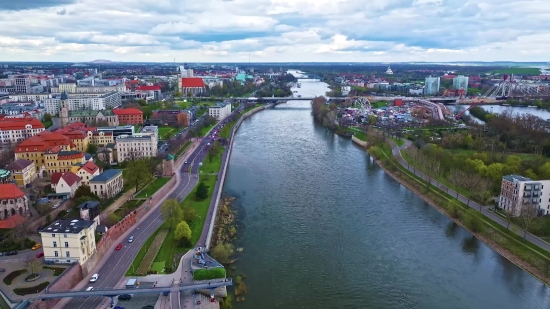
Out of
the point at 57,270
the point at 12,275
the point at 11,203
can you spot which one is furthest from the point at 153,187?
the point at 12,275

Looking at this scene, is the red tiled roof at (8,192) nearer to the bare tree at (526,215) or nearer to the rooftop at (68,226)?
the rooftop at (68,226)

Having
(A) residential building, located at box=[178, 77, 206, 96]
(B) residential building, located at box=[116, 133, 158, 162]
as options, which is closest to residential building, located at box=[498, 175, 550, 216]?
(B) residential building, located at box=[116, 133, 158, 162]

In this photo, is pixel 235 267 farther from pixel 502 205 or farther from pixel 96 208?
pixel 502 205

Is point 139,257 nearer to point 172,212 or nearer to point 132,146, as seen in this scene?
point 172,212

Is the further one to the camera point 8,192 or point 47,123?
point 47,123

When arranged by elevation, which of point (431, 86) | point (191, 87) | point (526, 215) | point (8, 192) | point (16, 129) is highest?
point (191, 87)

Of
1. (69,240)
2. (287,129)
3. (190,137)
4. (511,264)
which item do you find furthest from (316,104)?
(69,240)

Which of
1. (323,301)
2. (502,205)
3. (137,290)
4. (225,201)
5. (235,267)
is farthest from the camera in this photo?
(225,201)

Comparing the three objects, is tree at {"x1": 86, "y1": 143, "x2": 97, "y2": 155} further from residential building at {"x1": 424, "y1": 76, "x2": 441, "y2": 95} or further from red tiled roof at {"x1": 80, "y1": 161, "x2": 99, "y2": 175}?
residential building at {"x1": 424, "y1": 76, "x2": 441, "y2": 95}
